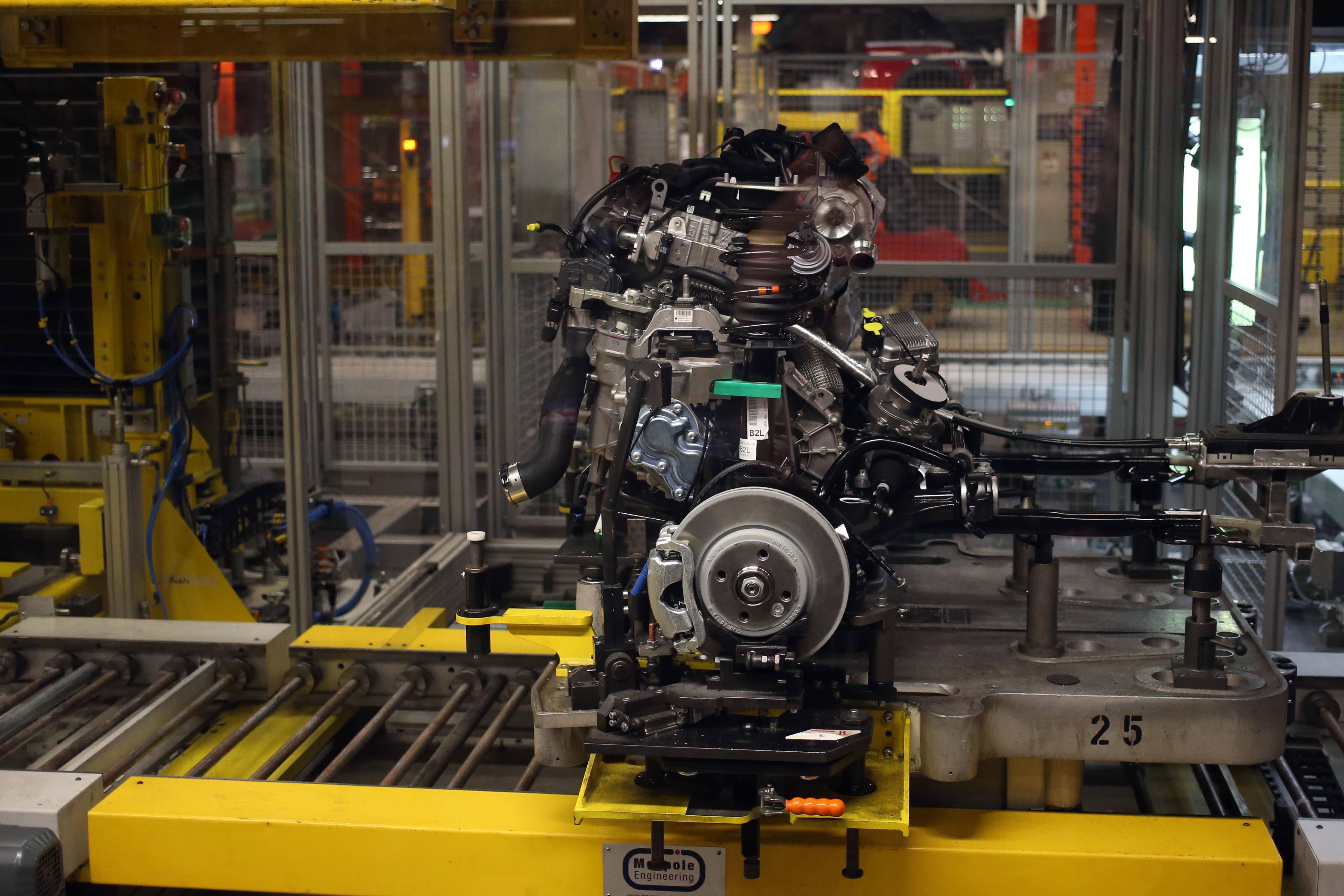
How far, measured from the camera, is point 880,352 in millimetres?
3859

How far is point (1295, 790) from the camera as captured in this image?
3.73 meters

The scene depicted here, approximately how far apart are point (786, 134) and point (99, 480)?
3.44 metres

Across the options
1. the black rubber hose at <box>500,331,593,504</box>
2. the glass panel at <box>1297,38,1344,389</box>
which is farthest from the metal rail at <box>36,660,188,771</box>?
the glass panel at <box>1297,38,1344,389</box>

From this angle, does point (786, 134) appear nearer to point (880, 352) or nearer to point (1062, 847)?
point (880, 352)

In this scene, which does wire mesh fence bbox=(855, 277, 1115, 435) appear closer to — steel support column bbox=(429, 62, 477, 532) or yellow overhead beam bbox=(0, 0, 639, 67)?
steel support column bbox=(429, 62, 477, 532)

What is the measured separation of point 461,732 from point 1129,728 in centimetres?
188

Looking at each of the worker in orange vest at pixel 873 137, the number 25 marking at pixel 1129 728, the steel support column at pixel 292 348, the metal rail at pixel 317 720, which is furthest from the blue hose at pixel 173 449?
the number 25 marking at pixel 1129 728

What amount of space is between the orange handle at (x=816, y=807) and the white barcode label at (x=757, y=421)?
0.90 m

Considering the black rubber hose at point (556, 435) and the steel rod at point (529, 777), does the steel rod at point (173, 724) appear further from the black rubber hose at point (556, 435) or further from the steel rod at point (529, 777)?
the black rubber hose at point (556, 435)

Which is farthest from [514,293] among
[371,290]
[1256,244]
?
[1256,244]

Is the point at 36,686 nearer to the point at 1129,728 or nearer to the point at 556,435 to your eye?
the point at 556,435

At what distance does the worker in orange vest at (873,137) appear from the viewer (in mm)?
6027

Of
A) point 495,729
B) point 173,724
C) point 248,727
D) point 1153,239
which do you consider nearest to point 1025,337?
point 1153,239

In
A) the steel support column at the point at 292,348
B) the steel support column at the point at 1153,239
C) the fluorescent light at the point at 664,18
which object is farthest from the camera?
the fluorescent light at the point at 664,18
